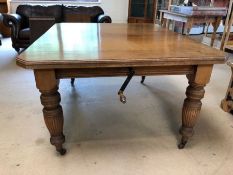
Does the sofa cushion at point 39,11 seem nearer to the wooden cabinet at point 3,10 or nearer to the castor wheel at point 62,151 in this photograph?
the wooden cabinet at point 3,10

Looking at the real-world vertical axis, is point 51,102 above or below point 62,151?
above

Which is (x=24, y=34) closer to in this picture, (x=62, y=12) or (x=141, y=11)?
(x=62, y=12)

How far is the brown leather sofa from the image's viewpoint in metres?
3.39

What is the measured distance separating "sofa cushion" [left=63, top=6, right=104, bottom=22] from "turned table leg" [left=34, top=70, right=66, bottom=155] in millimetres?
3075

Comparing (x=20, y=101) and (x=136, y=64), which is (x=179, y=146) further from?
(x=20, y=101)

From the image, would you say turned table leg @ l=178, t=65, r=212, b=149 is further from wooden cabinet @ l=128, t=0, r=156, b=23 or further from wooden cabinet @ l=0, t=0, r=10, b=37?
wooden cabinet @ l=0, t=0, r=10, b=37

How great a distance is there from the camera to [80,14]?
4.01 m

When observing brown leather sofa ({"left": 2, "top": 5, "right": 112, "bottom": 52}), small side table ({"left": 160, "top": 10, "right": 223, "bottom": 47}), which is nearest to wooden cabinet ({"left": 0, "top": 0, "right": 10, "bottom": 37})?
brown leather sofa ({"left": 2, "top": 5, "right": 112, "bottom": 52})

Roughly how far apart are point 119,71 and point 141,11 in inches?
164

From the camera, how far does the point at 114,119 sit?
1850 mm

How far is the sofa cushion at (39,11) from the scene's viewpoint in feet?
12.5

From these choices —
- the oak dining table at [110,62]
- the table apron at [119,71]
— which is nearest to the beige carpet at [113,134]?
the oak dining table at [110,62]

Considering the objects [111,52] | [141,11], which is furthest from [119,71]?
[141,11]

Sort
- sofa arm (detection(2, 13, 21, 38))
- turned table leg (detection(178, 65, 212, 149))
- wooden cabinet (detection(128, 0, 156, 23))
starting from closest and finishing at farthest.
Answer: turned table leg (detection(178, 65, 212, 149)), sofa arm (detection(2, 13, 21, 38)), wooden cabinet (detection(128, 0, 156, 23))
